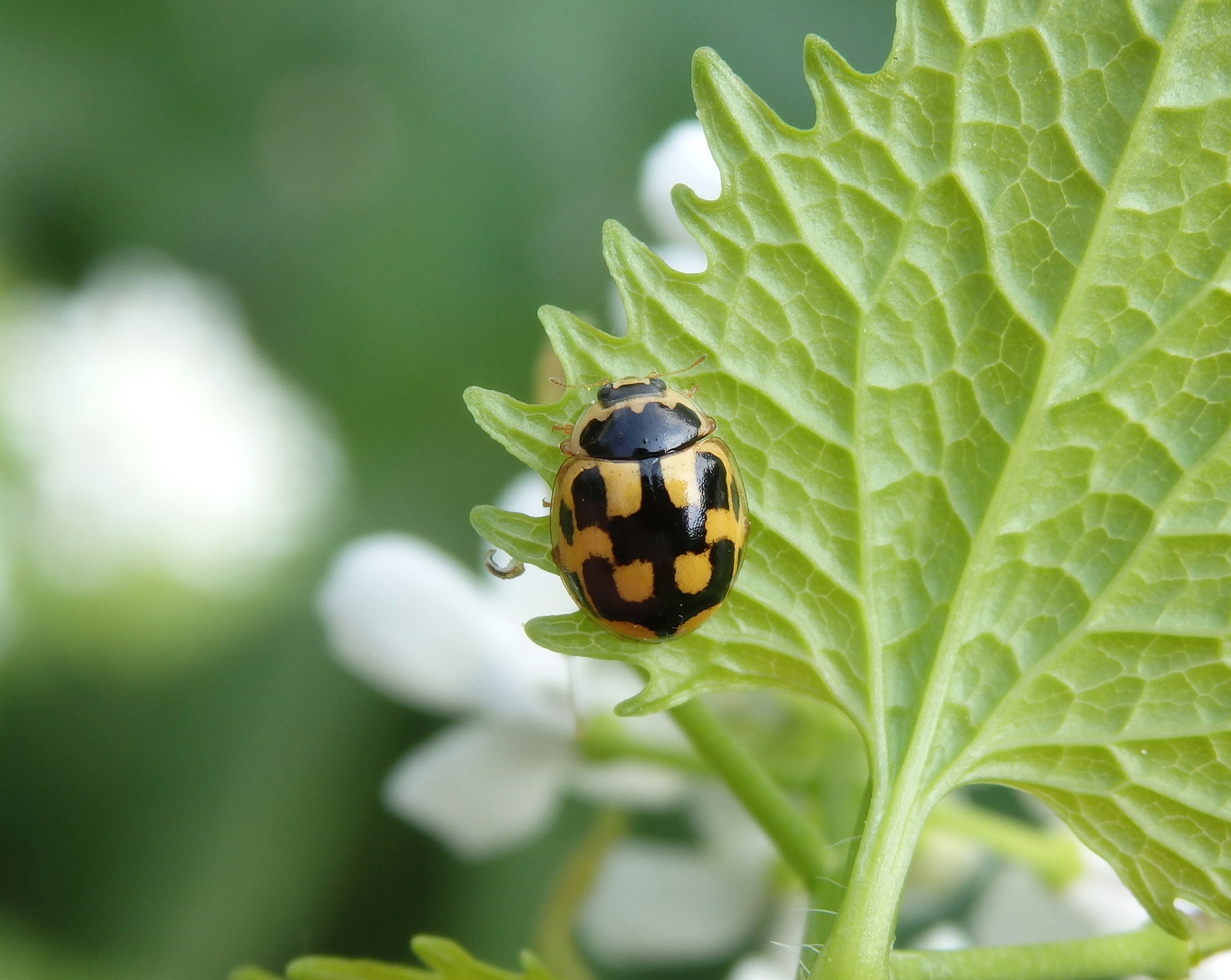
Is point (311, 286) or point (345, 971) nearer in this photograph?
point (345, 971)

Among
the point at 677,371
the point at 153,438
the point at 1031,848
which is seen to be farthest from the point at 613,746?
the point at 153,438

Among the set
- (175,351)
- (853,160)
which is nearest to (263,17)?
(175,351)

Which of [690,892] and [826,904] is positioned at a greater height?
[826,904]

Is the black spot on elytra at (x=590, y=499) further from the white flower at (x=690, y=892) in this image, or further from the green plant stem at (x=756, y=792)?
the white flower at (x=690, y=892)

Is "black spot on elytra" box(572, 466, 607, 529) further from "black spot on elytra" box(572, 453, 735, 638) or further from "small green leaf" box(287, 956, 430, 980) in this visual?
"small green leaf" box(287, 956, 430, 980)

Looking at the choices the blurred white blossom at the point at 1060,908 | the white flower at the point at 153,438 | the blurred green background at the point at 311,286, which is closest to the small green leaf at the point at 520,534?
the blurred white blossom at the point at 1060,908

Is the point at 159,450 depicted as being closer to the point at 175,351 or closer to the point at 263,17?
the point at 175,351

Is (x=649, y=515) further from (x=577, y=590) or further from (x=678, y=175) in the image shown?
(x=678, y=175)
